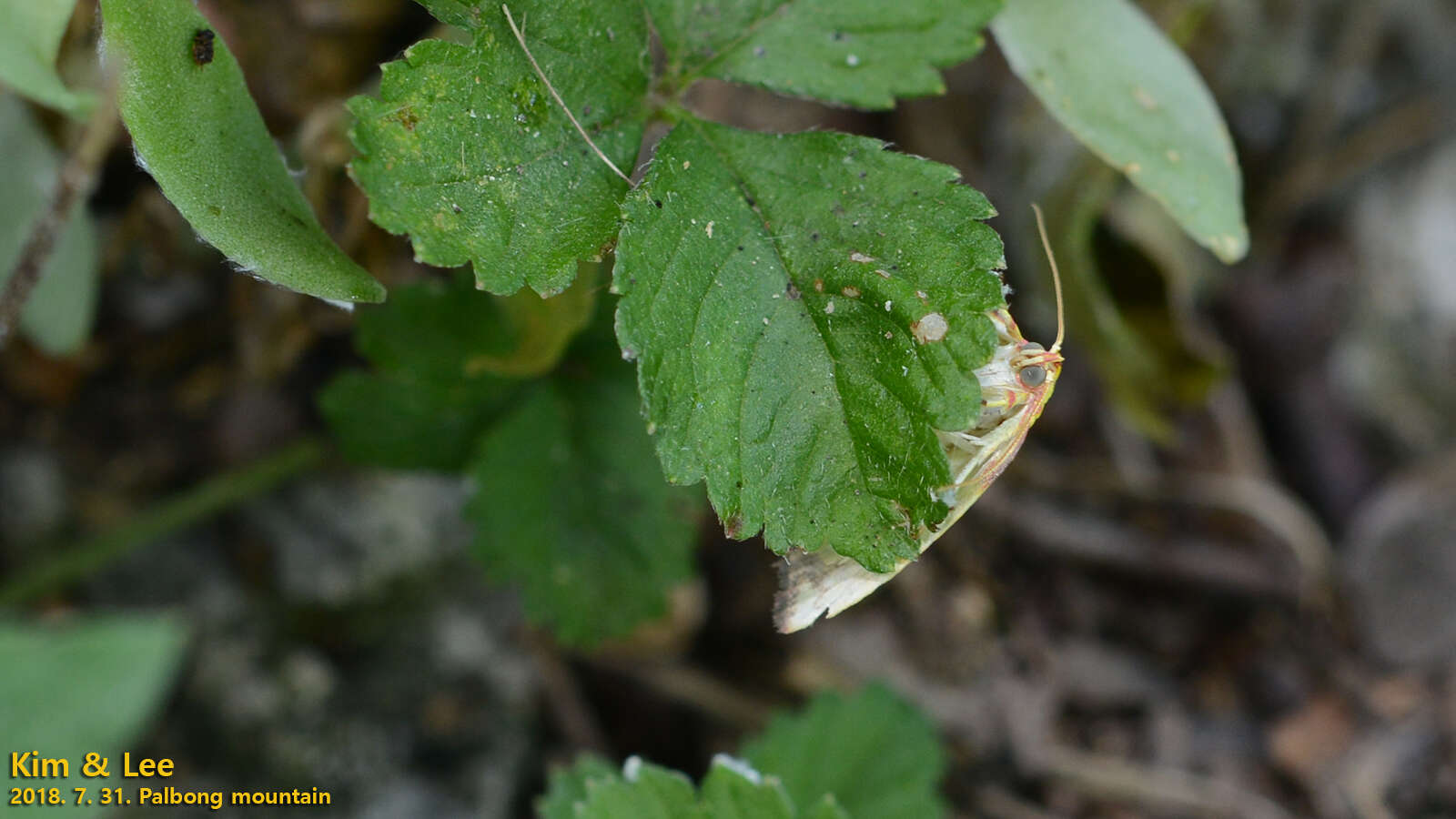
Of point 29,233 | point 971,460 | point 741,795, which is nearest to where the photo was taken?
point 971,460

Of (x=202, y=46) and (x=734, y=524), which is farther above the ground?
(x=202, y=46)

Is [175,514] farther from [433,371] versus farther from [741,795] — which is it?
[741,795]

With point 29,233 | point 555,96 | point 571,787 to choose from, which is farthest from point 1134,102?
point 29,233

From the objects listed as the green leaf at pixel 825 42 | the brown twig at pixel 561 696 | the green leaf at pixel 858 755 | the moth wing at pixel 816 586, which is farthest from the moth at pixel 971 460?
the brown twig at pixel 561 696

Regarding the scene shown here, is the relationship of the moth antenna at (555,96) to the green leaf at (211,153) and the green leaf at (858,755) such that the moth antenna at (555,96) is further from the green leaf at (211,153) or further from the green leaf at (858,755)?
the green leaf at (858,755)

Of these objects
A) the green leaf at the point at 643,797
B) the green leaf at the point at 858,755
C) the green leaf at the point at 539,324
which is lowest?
the green leaf at the point at 858,755

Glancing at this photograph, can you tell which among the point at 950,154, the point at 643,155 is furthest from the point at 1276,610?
the point at 643,155
